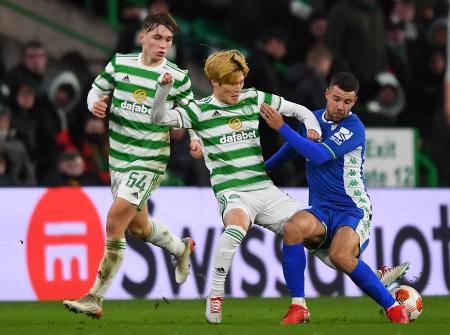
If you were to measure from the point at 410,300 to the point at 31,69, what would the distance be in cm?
699

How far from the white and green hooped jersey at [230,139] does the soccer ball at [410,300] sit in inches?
54.0

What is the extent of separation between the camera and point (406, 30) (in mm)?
22531

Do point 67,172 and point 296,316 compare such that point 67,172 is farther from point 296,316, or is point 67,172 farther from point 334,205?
point 296,316

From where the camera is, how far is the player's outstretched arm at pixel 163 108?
1186 cm

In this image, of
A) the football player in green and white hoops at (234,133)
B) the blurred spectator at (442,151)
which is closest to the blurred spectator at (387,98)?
the blurred spectator at (442,151)

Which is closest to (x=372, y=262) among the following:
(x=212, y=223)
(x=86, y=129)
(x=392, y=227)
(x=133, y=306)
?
(x=392, y=227)

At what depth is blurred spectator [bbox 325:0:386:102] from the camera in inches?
762

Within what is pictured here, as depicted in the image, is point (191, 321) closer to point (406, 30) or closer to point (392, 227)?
point (392, 227)

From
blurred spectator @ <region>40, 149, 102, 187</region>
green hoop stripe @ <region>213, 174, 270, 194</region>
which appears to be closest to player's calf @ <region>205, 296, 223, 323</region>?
green hoop stripe @ <region>213, 174, 270, 194</region>

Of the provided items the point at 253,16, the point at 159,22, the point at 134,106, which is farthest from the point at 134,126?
the point at 253,16

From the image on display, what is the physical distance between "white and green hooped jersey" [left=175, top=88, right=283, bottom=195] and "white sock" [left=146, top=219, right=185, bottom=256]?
1.28m

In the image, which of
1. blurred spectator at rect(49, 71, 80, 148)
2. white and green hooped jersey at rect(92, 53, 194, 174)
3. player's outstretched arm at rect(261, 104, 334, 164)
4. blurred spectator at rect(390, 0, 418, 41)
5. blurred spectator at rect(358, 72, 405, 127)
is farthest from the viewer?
blurred spectator at rect(390, 0, 418, 41)

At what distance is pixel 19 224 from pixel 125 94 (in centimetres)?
341

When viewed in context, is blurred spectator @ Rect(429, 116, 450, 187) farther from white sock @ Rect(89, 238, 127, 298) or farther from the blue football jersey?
white sock @ Rect(89, 238, 127, 298)
